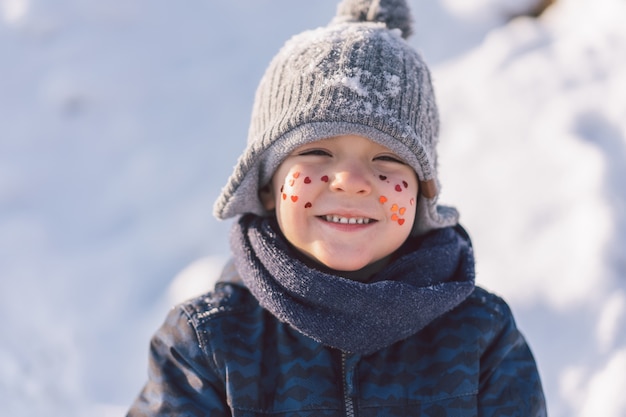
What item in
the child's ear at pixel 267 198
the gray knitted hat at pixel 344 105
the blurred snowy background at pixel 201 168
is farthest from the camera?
the blurred snowy background at pixel 201 168

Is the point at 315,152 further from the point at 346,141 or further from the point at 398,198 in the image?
the point at 398,198

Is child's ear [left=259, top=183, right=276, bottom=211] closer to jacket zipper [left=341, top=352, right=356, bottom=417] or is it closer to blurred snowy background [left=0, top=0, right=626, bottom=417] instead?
jacket zipper [left=341, top=352, right=356, bottom=417]

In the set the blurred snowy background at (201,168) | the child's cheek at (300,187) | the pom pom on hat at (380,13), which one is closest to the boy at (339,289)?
the child's cheek at (300,187)

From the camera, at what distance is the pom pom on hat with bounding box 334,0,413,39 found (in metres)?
1.85

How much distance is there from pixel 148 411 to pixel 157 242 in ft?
3.22

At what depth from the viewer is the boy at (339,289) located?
1.62 m

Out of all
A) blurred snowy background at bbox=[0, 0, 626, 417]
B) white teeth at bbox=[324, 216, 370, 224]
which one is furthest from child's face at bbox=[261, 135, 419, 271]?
blurred snowy background at bbox=[0, 0, 626, 417]

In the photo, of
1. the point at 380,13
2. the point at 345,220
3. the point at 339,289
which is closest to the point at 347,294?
the point at 339,289

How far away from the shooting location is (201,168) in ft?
9.20

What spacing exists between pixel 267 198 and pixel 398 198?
1.06 ft

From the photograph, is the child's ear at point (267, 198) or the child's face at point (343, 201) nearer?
the child's face at point (343, 201)

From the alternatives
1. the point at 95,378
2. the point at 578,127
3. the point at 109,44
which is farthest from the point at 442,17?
the point at 95,378

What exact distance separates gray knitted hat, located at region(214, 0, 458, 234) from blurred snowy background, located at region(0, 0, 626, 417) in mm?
640

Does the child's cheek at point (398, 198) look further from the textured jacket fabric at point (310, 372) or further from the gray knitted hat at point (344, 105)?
the textured jacket fabric at point (310, 372)
